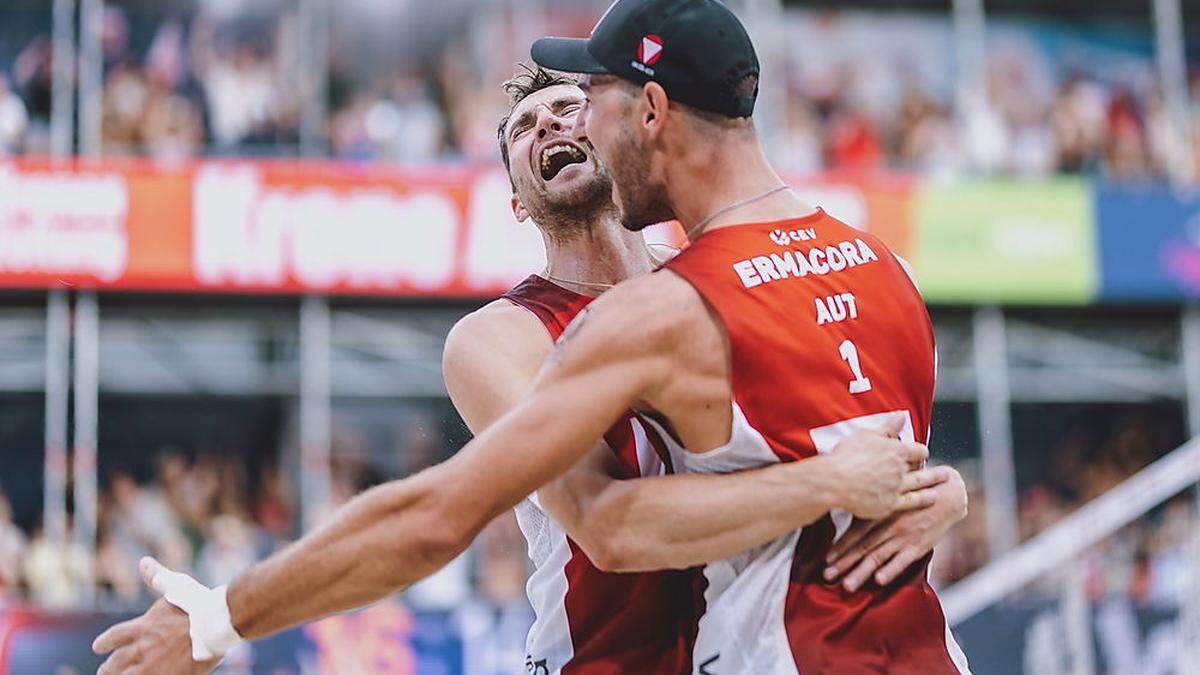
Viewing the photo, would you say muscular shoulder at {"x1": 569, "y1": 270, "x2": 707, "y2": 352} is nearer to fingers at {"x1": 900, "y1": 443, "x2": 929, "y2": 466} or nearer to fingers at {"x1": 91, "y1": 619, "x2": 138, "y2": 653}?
fingers at {"x1": 900, "y1": 443, "x2": 929, "y2": 466}

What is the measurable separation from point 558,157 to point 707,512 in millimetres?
1705

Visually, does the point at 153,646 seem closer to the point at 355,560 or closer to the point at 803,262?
the point at 355,560

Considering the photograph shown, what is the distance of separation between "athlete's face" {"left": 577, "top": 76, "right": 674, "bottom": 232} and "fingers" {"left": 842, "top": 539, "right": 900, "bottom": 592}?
103cm

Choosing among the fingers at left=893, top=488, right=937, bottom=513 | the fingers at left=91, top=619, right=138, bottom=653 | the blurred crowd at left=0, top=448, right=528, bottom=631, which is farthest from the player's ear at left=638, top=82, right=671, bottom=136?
the blurred crowd at left=0, top=448, right=528, bottom=631

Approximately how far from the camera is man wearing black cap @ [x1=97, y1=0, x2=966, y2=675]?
13.2ft

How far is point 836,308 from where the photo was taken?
167 inches

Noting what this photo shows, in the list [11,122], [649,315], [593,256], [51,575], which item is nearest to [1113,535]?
[51,575]

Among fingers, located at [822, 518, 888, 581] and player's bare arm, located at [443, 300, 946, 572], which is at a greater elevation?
player's bare arm, located at [443, 300, 946, 572]

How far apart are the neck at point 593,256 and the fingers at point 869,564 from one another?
1475mm

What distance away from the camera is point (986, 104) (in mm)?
19922

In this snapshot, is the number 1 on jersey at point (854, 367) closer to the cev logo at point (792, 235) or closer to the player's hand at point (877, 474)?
the player's hand at point (877, 474)

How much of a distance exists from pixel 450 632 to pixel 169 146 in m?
7.57

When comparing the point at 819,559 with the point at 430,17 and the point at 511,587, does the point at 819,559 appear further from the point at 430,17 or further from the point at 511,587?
the point at 430,17

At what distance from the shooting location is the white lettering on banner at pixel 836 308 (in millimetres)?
4211
